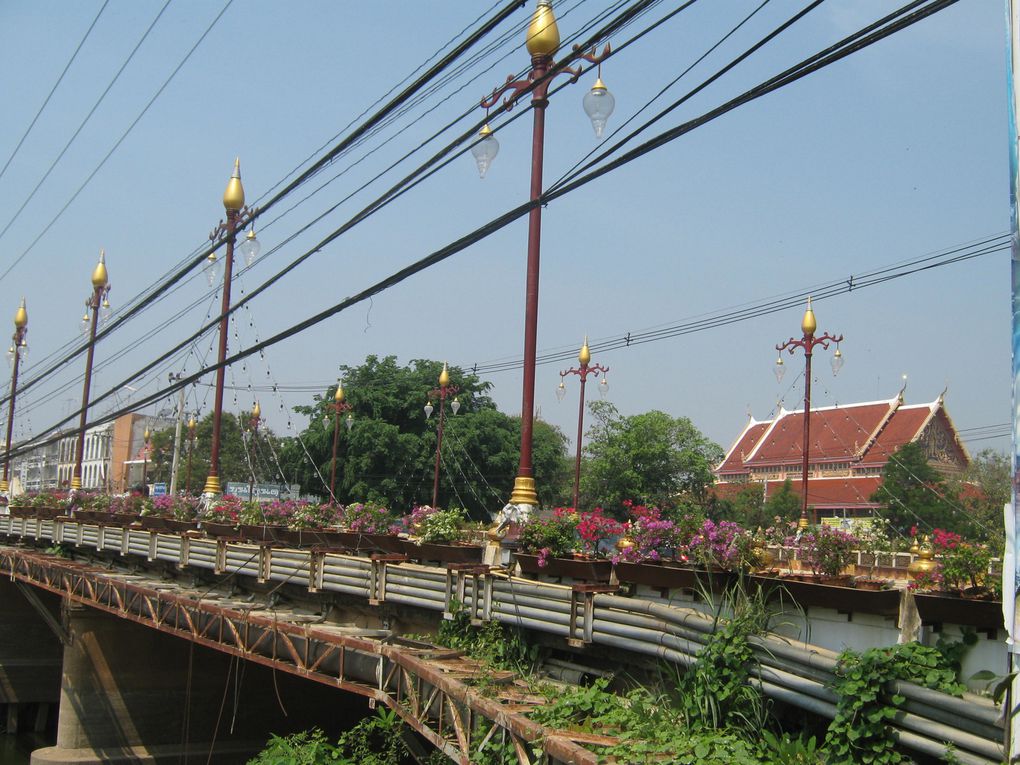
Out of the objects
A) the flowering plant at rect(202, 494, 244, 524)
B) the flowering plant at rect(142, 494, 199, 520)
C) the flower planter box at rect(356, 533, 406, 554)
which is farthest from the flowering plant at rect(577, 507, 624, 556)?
the flowering plant at rect(142, 494, 199, 520)

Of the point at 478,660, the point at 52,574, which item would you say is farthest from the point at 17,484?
the point at 478,660

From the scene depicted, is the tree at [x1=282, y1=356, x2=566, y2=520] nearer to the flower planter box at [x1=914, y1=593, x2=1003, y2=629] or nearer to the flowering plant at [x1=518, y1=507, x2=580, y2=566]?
the flowering plant at [x1=518, y1=507, x2=580, y2=566]

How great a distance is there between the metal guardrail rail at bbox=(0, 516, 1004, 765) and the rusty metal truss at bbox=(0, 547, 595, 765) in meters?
0.64

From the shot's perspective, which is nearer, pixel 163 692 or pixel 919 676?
pixel 919 676

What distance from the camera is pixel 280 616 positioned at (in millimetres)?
16047

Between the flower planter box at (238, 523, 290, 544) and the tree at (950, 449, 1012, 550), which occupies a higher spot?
the tree at (950, 449, 1012, 550)

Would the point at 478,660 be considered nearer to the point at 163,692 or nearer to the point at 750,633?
the point at 750,633

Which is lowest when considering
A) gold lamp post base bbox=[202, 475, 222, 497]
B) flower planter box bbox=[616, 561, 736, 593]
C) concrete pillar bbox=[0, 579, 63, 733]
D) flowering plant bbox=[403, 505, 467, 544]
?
concrete pillar bbox=[0, 579, 63, 733]

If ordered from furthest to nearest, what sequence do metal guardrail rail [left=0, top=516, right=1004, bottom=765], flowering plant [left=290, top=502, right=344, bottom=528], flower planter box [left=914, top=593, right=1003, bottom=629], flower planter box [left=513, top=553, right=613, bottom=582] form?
flowering plant [left=290, top=502, right=344, bottom=528], flower planter box [left=513, top=553, right=613, bottom=582], flower planter box [left=914, top=593, right=1003, bottom=629], metal guardrail rail [left=0, top=516, right=1004, bottom=765]

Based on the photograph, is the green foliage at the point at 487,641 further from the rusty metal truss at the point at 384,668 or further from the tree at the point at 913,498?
the tree at the point at 913,498

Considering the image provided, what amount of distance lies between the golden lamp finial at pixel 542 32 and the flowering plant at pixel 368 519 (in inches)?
331

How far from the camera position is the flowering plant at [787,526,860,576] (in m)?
9.04

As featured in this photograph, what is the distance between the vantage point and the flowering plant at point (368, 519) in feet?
58.0

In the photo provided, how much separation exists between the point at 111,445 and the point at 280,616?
387 feet
